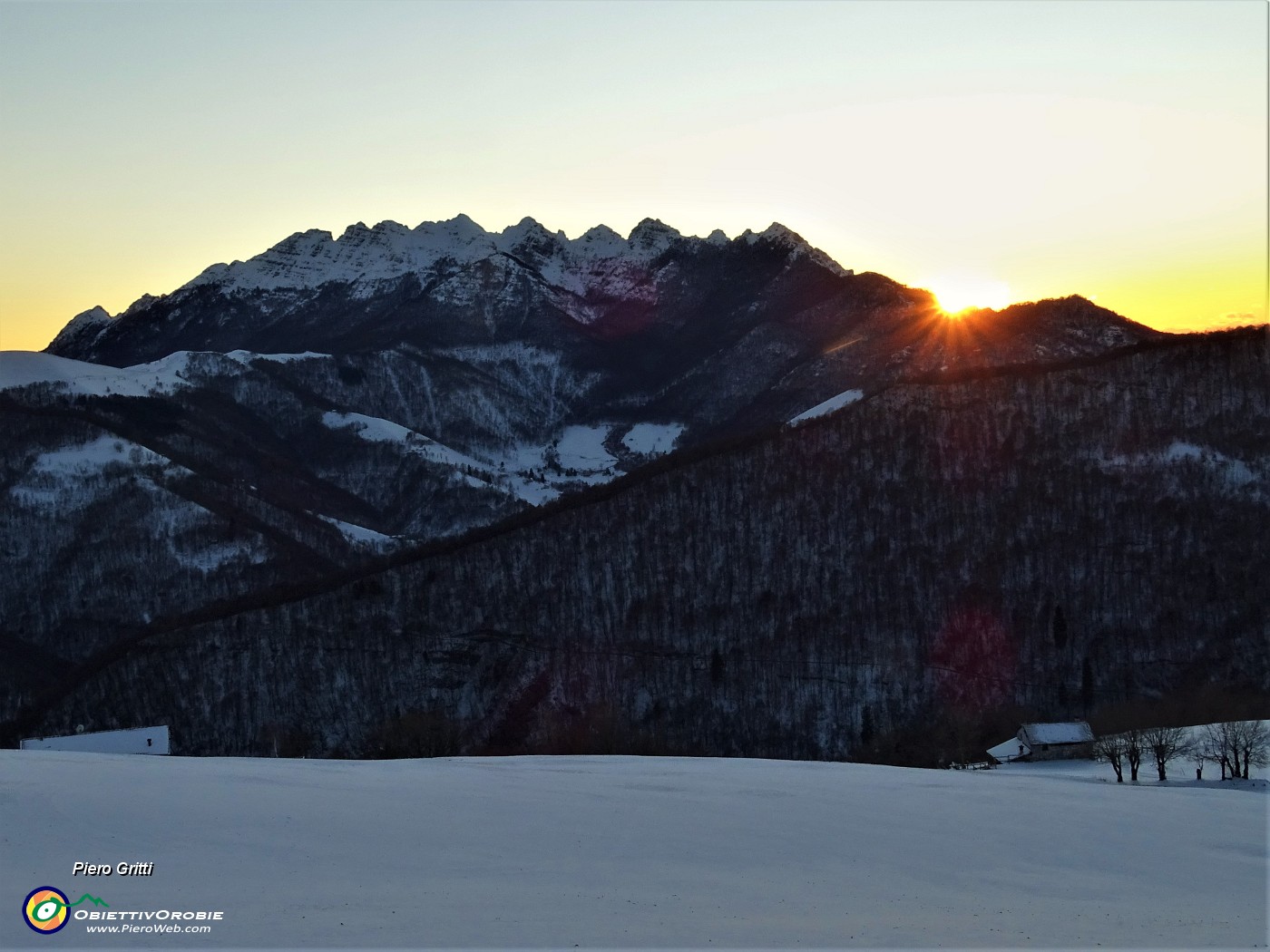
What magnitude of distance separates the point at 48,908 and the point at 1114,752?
2900 inches

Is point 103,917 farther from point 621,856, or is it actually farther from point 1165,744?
point 1165,744

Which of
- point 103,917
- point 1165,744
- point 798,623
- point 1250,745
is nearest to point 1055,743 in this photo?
point 1165,744

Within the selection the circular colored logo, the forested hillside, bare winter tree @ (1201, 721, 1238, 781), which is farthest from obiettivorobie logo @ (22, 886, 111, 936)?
the forested hillside

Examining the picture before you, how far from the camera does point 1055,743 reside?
116 m

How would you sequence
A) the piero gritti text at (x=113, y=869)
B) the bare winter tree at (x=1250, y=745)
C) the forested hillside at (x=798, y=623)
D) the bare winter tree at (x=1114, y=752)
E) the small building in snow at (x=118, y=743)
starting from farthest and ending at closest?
the forested hillside at (x=798, y=623) < the small building in snow at (x=118, y=743) < the bare winter tree at (x=1114, y=752) < the bare winter tree at (x=1250, y=745) < the piero gritti text at (x=113, y=869)

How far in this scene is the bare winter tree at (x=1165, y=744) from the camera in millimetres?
96531

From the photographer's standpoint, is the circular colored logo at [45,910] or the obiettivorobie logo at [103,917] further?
the obiettivorobie logo at [103,917]

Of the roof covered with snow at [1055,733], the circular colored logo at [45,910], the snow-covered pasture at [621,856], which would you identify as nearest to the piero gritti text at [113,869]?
the snow-covered pasture at [621,856]

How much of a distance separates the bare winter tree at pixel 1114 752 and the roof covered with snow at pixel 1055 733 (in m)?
4.42

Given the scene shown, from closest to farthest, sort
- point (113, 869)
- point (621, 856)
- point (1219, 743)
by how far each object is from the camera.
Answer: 1. point (113, 869)
2. point (621, 856)
3. point (1219, 743)

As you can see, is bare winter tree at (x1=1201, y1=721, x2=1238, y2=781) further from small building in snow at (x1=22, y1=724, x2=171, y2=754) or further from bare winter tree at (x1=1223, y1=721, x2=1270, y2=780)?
small building in snow at (x1=22, y1=724, x2=171, y2=754)

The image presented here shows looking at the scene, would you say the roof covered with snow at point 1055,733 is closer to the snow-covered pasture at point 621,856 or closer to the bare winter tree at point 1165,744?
the bare winter tree at point 1165,744

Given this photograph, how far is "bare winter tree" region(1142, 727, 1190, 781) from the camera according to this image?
3800 inches

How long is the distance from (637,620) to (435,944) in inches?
5526
